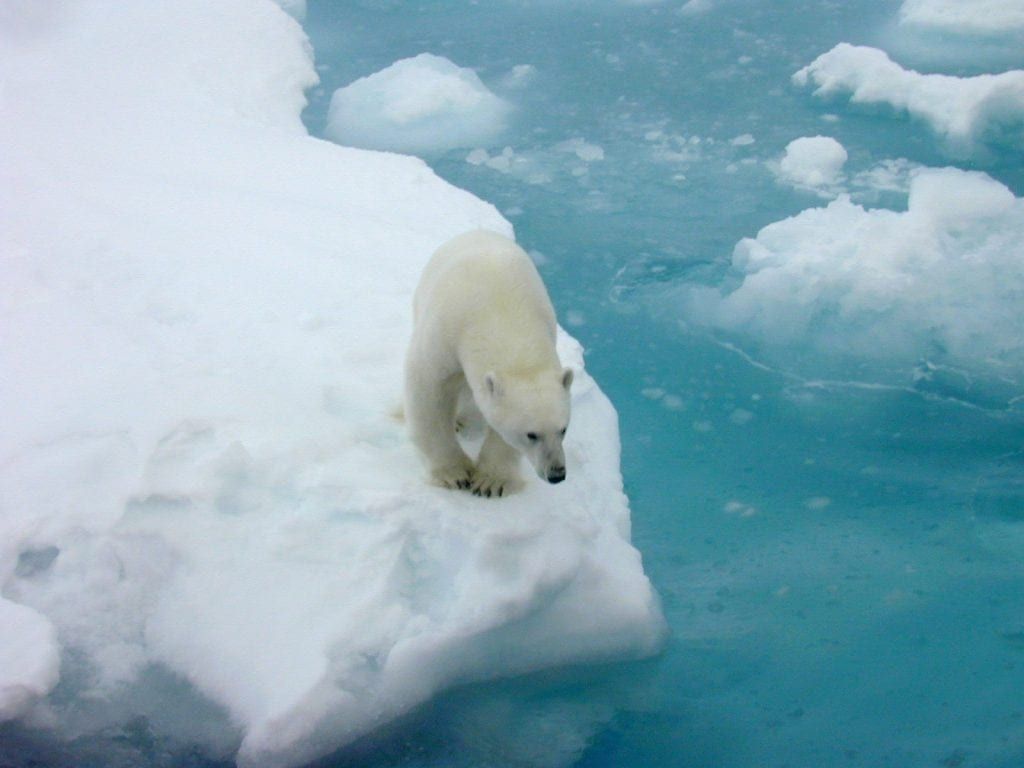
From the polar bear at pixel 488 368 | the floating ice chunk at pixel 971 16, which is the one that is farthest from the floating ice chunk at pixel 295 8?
the polar bear at pixel 488 368

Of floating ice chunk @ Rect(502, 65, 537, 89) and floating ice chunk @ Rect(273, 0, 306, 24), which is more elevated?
floating ice chunk @ Rect(502, 65, 537, 89)

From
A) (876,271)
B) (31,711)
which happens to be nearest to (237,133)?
(876,271)

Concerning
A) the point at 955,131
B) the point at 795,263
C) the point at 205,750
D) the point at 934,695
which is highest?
the point at 955,131

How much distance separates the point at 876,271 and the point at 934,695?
249 centimetres

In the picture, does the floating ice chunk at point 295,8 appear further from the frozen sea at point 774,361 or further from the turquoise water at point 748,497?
the turquoise water at point 748,497

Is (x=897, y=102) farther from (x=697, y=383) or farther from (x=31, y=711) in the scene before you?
(x=31, y=711)

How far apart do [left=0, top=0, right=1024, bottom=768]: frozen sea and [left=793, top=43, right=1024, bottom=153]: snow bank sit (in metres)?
0.02

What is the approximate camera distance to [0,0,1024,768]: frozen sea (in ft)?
7.89

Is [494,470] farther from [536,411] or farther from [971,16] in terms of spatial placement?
[971,16]

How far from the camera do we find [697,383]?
156 inches

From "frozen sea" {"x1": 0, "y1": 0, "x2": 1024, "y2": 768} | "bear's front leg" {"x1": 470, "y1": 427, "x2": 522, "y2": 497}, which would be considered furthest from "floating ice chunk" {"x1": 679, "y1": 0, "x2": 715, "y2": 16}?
"bear's front leg" {"x1": 470, "y1": 427, "x2": 522, "y2": 497}

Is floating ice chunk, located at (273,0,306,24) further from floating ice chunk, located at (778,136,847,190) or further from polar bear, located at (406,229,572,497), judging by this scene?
polar bear, located at (406,229,572,497)

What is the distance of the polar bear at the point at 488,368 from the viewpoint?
2.15 m

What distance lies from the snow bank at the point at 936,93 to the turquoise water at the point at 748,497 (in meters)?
0.19
